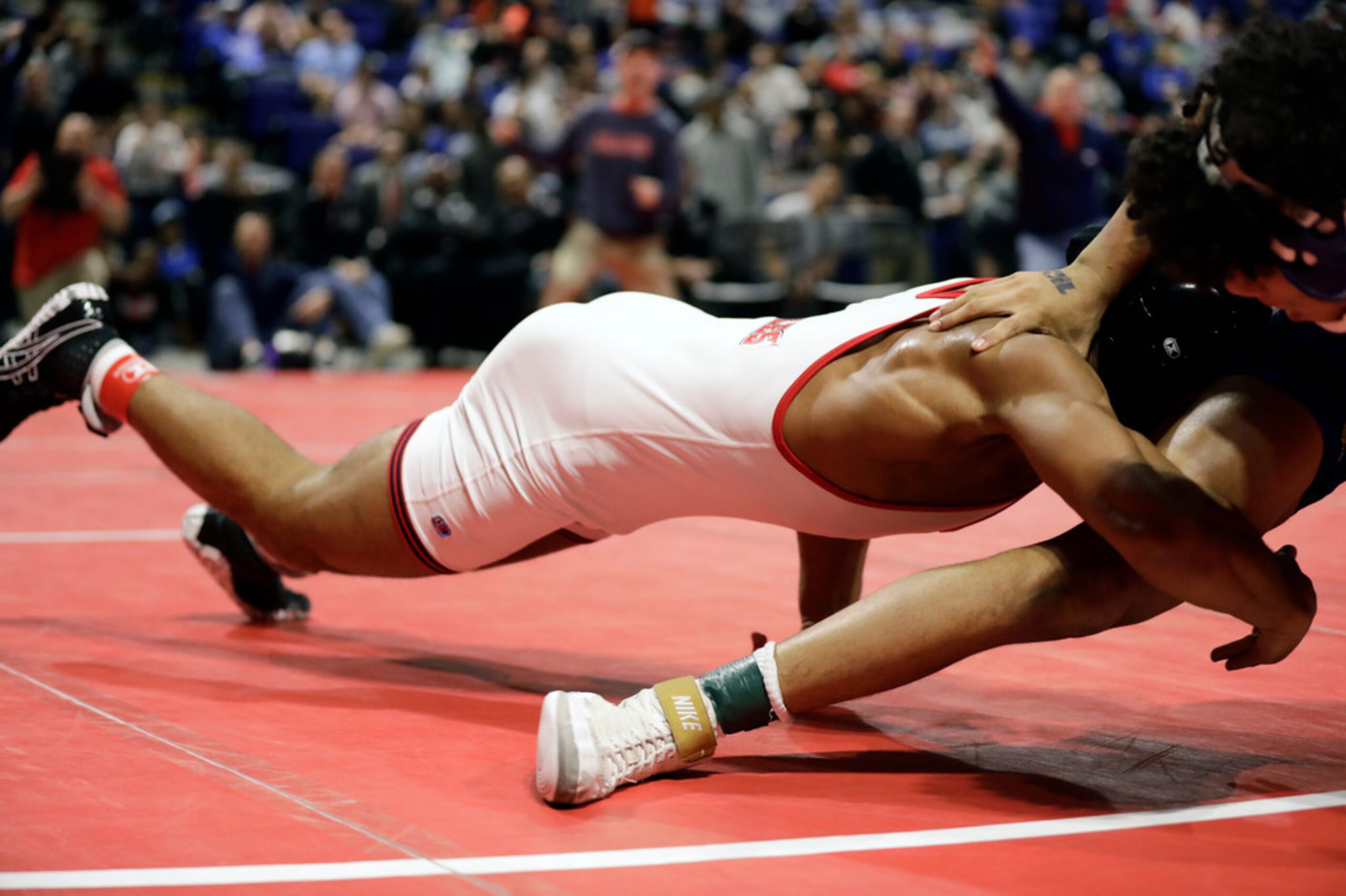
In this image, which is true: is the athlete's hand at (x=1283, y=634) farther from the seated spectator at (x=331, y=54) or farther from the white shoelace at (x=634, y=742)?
the seated spectator at (x=331, y=54)

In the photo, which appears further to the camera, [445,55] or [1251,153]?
[445,55]

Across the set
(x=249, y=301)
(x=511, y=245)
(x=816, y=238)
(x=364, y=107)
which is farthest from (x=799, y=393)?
(x=364, y=107)

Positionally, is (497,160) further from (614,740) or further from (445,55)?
(614,740)

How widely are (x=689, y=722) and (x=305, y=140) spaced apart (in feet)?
38.2

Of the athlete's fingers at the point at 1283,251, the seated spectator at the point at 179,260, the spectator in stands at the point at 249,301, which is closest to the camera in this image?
the athlete's fingers at the point at 1283,251

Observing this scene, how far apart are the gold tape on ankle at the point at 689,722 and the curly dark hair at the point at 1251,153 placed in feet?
2.90

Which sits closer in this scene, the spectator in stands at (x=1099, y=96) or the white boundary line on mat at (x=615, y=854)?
the white boundary line on mat at (x=615, y=854)

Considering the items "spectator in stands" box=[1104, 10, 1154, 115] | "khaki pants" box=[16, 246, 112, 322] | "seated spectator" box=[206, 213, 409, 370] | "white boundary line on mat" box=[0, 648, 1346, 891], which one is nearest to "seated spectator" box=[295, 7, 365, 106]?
"seated spectator" box=[206, 213, 409, 370]

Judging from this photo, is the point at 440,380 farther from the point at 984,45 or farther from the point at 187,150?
the point at 984,45

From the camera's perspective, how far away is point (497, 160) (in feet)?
39.0

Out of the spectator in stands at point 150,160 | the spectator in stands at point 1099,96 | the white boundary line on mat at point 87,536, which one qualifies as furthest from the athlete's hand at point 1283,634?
the spectator in stands at point 1099,96

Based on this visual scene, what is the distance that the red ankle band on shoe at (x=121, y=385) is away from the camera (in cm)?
302

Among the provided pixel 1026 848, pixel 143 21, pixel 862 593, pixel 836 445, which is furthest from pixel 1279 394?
pixel 143 21

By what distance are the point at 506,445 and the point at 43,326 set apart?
3.97 feet
